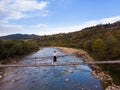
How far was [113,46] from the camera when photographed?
3466 cm

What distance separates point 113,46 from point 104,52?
2.39 metres

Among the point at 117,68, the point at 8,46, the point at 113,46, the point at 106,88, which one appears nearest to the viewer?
the point at 106,88

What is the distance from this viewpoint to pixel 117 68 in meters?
27.1

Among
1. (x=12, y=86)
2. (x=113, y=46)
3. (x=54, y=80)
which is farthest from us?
(x=113, y=46)

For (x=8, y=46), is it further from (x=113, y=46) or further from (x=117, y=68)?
(x=117, y=68)

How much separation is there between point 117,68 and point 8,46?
25820 mm

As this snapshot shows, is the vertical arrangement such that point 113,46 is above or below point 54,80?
above

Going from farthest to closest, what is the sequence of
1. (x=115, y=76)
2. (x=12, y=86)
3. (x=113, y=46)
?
(x=113, y=46)
(x=115, y=76)
(x=12, y=86)

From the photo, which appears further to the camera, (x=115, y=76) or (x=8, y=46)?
(x=8, y=46)

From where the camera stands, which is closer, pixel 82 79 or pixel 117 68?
pixel 82 79

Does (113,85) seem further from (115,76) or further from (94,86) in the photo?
(115,76)

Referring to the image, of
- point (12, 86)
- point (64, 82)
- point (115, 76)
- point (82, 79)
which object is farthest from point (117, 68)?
point (12, 86)

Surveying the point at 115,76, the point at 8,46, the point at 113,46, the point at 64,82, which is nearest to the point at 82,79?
the point at 64,82

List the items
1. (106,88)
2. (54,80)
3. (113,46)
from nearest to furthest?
(106,88) → (54,80) → (113,46)
